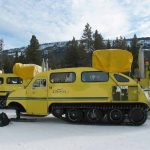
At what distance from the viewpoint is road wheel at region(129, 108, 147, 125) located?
50.0ft

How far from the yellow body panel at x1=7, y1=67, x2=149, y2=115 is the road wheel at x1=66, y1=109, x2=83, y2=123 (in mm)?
418

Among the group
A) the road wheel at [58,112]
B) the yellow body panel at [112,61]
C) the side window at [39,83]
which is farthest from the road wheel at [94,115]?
the side window at [39,83]

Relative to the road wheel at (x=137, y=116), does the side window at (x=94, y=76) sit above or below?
above

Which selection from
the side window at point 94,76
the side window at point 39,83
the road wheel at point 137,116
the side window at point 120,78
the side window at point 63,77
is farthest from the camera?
the side window at point 39,83

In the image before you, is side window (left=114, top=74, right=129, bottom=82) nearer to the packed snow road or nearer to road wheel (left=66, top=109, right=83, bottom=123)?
the packed snow road

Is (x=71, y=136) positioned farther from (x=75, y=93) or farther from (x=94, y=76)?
(x=94, y=76)

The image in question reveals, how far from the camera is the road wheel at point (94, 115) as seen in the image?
15.7m

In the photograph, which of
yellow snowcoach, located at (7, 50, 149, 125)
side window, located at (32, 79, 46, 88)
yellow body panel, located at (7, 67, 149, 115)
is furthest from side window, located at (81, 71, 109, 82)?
side window, located at (32, 79, 46, 88)

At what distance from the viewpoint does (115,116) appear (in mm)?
15531

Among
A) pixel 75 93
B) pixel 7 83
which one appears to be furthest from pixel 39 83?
pixel 7 83

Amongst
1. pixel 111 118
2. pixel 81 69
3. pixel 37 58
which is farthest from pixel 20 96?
pixel 37 58

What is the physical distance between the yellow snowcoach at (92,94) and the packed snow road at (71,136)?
1.94 feet

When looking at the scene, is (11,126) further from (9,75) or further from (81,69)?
(9,75)

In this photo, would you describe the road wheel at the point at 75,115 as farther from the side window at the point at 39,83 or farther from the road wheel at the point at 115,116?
the side window at the point at 39,83
